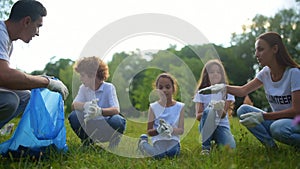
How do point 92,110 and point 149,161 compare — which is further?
point 92,110

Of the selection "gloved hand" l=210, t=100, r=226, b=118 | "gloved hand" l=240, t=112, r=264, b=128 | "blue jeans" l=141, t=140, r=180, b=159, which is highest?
"gloved hand" l=210, t=100, r=226, b=118

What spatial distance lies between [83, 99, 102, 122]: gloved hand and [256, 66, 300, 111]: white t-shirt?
153 cm

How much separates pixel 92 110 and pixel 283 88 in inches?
66.9

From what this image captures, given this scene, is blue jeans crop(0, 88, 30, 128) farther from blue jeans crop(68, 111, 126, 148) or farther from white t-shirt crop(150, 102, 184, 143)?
white t-shirt crop(150, 102, 184, 143)

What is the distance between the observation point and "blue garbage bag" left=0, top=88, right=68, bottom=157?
120 inches

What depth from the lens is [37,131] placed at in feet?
9.98

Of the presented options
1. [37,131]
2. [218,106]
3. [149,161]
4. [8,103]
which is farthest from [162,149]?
[8,103]

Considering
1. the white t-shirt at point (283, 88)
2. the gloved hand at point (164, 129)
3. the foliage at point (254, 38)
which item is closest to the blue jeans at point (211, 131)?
the gloved hand at point (164, 129)

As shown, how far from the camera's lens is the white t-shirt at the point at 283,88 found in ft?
10.8

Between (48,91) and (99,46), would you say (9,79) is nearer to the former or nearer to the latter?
(48,91)

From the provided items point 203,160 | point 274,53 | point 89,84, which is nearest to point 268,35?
point 274,53

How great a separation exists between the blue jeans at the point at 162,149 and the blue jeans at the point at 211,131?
268mm

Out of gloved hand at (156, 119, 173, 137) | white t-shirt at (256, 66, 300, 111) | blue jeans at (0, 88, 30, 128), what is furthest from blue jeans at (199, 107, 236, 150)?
blue jeans at (0, 88, 30, 128)

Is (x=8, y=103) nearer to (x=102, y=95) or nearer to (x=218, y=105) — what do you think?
(x=102, y=95)
